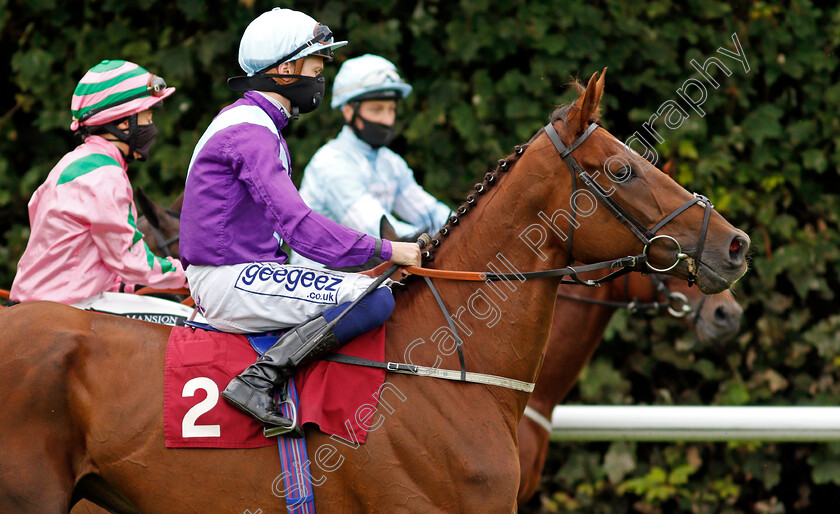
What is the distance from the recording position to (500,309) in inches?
120

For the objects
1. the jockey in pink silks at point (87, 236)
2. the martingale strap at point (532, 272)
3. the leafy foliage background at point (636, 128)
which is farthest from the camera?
the leafy foliage background at point (636, 128)

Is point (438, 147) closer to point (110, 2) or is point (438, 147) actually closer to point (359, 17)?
point (359, 17)

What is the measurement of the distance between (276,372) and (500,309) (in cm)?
84

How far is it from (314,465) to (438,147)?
12.3ft

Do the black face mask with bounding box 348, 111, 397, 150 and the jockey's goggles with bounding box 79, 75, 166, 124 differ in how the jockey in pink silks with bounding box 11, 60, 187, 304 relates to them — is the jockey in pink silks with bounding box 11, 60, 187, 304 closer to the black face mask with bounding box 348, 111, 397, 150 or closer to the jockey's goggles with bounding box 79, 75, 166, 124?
the jockey's goggles with bounding box 79, 75, 166, 124

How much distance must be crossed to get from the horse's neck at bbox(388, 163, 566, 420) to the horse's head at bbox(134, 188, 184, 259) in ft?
8.19

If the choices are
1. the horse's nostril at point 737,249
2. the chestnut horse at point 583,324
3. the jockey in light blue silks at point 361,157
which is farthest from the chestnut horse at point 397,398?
the jockey in light blue silks at point 361,157

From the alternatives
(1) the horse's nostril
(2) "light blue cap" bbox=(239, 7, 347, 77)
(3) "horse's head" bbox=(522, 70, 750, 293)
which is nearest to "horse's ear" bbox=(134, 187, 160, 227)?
(2) "light blue cap" bbox=(239, 7, 347, 77)

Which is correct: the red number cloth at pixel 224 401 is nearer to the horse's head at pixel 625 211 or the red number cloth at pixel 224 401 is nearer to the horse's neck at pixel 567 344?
the horse's head at pixel 625 211

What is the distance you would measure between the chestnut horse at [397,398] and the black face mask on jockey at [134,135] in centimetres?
114

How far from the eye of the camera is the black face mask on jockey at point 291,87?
3.14 metres

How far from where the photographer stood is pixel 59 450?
9.34 ft

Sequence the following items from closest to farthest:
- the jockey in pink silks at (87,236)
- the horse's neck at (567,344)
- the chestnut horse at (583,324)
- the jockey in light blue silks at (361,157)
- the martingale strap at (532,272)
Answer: the martingale strap at (532,272), the jockey in pink silks at (87,236), the chestnut horse at (583,324), the horse's neck at (567,344), the jockey in light blue silks at (361,157)

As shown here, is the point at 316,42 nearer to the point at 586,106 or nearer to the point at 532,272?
the point at 586,106
